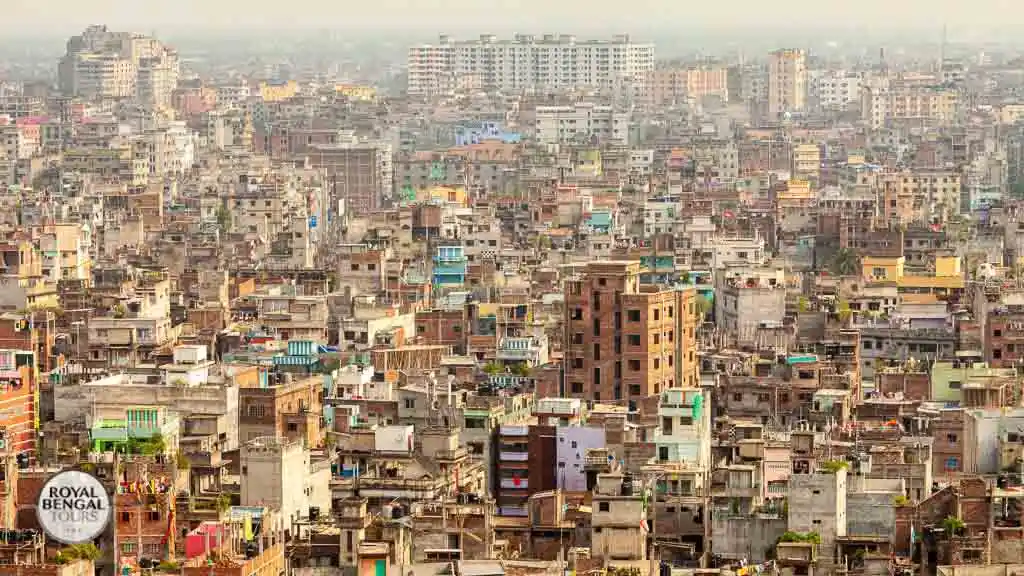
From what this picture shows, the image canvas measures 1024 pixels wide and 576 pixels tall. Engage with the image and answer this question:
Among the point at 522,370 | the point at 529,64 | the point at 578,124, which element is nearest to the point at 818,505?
the point at 522,370

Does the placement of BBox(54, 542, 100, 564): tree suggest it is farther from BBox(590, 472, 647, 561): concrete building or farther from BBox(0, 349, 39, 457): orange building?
BBox(0, 349, 39, 457): orange building

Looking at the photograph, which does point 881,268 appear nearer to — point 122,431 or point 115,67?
point 122,431

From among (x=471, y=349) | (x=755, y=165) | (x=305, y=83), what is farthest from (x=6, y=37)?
(x=471, y=349)

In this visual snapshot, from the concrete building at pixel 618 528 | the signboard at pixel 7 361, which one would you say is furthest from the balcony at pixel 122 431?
the concrete building at pixel 618 528

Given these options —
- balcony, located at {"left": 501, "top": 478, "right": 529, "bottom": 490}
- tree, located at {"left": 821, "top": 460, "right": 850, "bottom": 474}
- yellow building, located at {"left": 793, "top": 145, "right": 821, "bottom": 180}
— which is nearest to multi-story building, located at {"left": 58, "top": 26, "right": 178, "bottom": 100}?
yellow building, located at {"left": 793, "top": 145, "right": 821, "bottom": 180}

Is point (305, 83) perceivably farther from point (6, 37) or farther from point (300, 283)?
point (300, 283)

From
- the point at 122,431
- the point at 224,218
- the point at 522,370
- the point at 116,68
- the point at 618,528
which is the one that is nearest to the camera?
Answer: the point at 618,528
